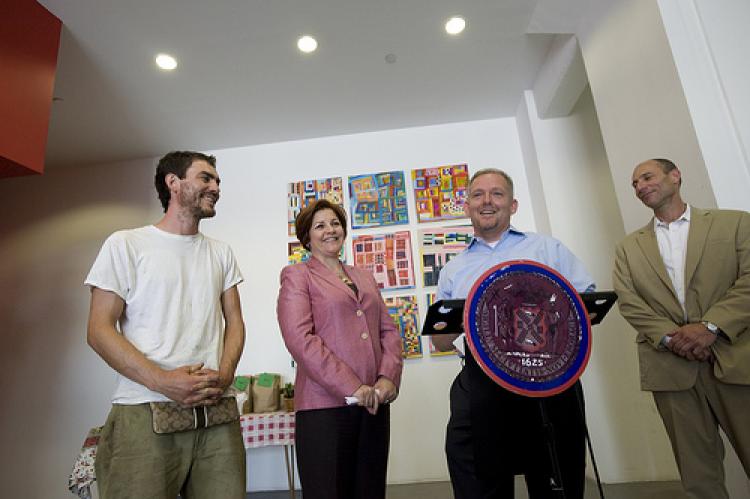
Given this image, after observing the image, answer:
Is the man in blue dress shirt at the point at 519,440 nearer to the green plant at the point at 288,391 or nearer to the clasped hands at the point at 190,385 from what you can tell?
the clasped hands at the point at 190,385

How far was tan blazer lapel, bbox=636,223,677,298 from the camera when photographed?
1.86 m

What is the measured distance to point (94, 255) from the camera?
14.2 ft

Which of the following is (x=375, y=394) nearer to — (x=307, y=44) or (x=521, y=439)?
(x=521, y=439)

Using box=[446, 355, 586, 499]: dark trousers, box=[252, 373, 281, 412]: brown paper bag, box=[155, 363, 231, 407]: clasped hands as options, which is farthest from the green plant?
box=[446, 355, 586, 499]: dark trousers

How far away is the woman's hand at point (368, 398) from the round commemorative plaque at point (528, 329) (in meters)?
0.57

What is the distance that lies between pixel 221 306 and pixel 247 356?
8.20ft

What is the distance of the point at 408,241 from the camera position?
401 centimetres

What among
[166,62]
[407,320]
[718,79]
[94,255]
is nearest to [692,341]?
[718,79]

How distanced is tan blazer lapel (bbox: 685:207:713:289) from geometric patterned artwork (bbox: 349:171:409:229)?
248 centimetres

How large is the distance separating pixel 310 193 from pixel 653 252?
3.01 metres

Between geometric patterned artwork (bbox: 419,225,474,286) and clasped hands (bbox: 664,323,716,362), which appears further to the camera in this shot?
geometric patterned artwork (bbox: 419,225,474,286)

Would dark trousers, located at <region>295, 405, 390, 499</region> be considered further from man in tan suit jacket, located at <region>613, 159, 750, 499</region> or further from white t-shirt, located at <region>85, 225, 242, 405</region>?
man in tan suit jacket, located at <region>613, 159, 750, 499</region>

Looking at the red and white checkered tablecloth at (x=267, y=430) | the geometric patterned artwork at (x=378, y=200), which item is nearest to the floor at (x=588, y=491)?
the red and white checkered tablecloth at (x=267, y=430)

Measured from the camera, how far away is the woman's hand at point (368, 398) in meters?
1.46
